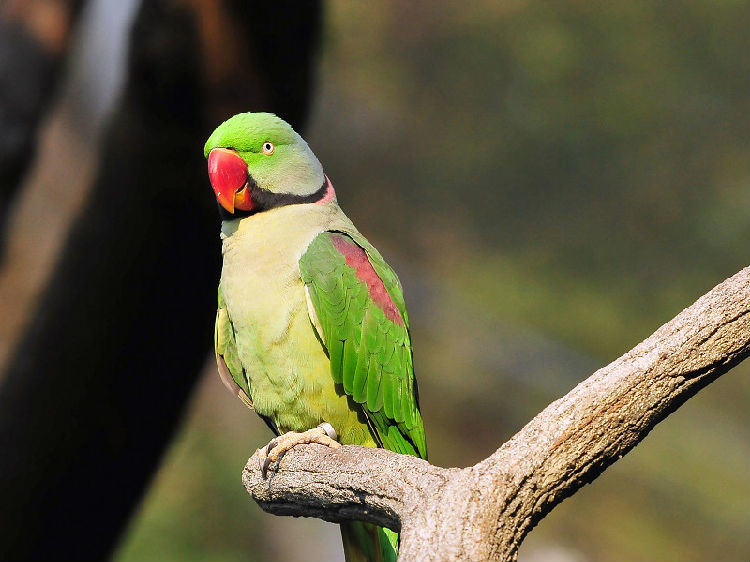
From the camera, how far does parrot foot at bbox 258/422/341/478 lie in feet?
4.35

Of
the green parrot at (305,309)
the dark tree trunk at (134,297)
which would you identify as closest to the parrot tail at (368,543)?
the green parrot at (305,309)

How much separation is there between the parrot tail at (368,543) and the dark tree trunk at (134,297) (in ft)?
2.77

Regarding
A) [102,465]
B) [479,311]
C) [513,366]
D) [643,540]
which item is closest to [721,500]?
[643,540]

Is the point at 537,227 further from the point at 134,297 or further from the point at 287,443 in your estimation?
the point at 287,443

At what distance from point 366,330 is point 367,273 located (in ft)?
0.33

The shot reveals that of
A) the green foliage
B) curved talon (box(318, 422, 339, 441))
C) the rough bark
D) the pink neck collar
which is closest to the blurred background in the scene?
the green foliage

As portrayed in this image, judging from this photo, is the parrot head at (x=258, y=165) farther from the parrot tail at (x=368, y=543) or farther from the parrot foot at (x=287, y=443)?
the parrot tail at (x=368, y=543)

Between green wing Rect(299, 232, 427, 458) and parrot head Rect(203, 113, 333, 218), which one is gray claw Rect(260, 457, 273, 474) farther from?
parrot head Rect(203, 113, 333, 218)

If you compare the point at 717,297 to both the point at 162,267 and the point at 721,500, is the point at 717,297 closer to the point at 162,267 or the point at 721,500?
the point at 162,267

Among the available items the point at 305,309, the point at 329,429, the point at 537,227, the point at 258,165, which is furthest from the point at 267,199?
the point at 537,227

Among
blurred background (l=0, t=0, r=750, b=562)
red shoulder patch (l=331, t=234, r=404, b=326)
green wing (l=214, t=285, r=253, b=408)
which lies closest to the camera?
red shoulder patch (l=331, t=234, r=404, b=326)

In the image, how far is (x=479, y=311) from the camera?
4652 millimetres

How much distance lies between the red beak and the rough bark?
0.58m

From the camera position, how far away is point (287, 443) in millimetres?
1328
